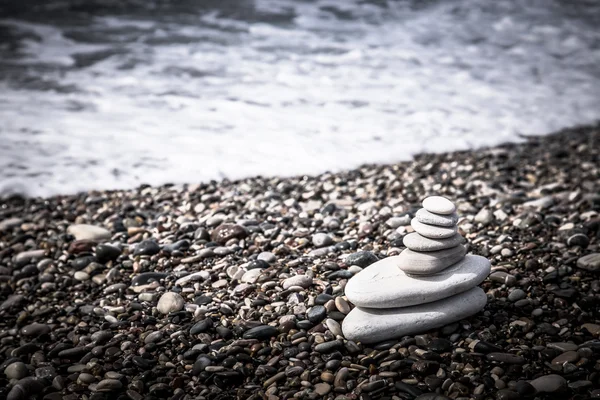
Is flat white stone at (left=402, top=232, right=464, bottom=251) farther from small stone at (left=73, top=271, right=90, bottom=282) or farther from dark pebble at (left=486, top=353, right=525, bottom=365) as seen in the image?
small stone at (left=73, top=271, right=90, bottom=282)

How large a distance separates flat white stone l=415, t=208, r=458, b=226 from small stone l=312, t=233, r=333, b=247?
1.05m

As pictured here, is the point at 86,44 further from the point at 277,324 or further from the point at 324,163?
the point at 277,324

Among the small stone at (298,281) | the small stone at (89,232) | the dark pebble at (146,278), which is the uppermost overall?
the small stone at (298,281)

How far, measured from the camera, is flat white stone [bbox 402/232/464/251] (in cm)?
263

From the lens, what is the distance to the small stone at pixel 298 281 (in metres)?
3.10

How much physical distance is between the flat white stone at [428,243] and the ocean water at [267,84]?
2544 millimetres

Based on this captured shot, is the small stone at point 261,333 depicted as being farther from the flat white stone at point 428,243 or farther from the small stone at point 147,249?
the small stone at point 147,249

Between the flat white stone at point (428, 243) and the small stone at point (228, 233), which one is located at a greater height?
the flat white stone at point (428, 243)

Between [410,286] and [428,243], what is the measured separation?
0.23m

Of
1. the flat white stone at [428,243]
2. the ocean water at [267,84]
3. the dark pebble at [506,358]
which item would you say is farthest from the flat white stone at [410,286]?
the ocean water at [267,84]

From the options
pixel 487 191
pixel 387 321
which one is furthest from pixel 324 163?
pixel 387 321

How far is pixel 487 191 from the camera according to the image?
4.46 meters

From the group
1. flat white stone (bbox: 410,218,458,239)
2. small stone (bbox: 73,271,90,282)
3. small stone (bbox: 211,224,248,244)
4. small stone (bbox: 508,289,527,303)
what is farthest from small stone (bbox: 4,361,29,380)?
small stone (bbox: 508,289,527,303)

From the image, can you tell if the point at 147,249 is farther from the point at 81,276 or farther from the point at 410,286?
the point at 410,286
